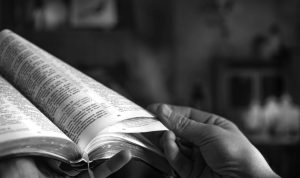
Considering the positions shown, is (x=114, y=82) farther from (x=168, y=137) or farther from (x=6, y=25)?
(x=168, y=137)

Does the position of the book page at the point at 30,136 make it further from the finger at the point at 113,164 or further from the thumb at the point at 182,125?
the thumb at the point at 182,125

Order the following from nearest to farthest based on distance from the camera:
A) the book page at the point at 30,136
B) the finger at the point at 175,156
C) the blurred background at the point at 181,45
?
the book page at the point at 30,136 < the finger at the point at 175,156 < the blurred background at the point at 181,45

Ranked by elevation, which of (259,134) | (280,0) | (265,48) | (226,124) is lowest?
(259,134)

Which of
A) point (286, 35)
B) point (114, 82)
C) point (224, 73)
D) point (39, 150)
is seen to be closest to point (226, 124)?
point (39, 150)

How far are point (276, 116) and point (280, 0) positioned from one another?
1261mm

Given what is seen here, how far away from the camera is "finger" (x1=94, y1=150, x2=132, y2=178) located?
0.51 metres

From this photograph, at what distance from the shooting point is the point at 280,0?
4074mm

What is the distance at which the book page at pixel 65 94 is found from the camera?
0.54 m

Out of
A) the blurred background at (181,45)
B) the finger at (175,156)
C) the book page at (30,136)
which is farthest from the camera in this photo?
the blurred background at (181,45)

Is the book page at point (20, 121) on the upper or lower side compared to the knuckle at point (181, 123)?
upper

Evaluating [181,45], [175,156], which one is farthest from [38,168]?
[181,45]

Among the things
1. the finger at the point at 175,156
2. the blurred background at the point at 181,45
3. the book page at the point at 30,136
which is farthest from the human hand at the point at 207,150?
the blurred background at the point at 181,45

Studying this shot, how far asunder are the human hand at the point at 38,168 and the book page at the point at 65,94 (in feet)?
0.12

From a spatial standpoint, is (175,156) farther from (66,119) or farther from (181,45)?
(181,45)
